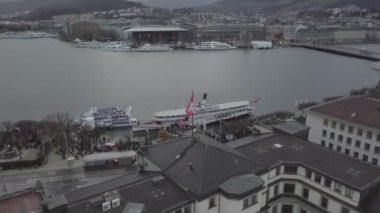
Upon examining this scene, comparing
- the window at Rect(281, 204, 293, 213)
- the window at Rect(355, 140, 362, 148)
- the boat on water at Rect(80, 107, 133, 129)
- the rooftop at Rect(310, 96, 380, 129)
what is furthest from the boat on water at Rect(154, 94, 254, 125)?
the window at Rect(281, 204, 293, 213)

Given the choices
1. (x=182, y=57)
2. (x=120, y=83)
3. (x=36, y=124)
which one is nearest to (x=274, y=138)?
(x=36, y=124)

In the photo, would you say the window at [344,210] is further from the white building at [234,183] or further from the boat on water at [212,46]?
the boat on water at [212,46]

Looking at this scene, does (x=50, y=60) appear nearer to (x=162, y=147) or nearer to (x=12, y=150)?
(x=12, y=150)

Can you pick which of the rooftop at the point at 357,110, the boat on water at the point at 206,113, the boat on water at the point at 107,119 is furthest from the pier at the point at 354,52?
the boat on water at the point at 107,119

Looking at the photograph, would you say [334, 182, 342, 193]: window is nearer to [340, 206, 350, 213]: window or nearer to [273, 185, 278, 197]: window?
[340, 206, 350, 213]: window

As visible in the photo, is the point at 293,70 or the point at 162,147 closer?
the point at 162,147

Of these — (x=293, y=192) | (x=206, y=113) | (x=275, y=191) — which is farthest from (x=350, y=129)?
(x=206, y=113)
